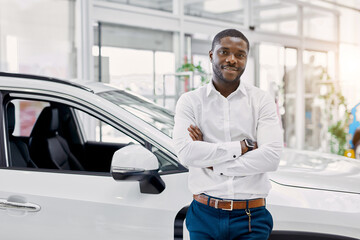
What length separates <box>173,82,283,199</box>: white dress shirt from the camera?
5.44 ft

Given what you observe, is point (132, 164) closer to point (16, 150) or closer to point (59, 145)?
point (16, 150)

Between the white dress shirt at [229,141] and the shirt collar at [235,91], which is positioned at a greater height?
the shirt collar at [235,91]

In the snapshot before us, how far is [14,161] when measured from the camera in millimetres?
2410

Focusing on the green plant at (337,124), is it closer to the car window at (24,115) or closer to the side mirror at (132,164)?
the car window at (24,115)

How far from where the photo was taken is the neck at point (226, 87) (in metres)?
1.75

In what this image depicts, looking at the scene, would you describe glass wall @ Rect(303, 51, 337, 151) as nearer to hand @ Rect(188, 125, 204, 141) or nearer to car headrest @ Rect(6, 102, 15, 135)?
car headrest @ Rect(6, 102, 15, 135)

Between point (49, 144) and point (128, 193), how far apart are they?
3.59 ft

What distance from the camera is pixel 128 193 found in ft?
6.45

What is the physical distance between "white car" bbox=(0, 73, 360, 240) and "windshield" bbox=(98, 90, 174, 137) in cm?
1

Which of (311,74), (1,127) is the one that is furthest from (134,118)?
(311,74)

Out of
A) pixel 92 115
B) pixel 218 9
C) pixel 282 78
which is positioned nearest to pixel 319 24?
pixel 282 78

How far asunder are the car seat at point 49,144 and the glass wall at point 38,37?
286cm

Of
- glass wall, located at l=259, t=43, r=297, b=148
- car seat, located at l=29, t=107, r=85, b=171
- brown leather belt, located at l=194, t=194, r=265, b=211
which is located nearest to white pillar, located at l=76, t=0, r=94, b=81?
car seat, located at l=29, t=107, r=85, b=171

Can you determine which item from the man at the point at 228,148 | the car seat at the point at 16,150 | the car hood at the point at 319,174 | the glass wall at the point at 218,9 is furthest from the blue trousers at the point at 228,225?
the glass wall at the point at 218,9
